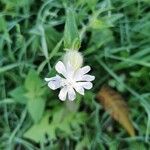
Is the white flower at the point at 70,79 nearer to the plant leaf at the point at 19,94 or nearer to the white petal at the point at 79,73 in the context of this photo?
the white petal at the point at 79,73

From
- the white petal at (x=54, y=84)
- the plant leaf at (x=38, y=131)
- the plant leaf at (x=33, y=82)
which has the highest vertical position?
the white petal at (x=54, y=84)

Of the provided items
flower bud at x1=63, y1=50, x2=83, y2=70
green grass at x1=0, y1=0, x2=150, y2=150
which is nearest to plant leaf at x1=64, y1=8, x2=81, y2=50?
flower bud at x1=63, y1=50, x2=83, y2=70

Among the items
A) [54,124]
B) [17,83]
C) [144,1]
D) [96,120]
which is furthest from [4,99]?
[144,1]

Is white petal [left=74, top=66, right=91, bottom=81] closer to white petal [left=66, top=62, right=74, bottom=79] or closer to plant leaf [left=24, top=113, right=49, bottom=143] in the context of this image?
white petal [left=66, top=62, right=74, bottom=79]

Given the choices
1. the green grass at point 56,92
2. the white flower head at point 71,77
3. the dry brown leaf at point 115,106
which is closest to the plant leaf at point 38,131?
the green grass at point 56,92

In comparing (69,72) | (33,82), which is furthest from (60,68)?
(33,82)
